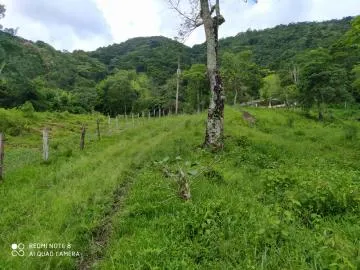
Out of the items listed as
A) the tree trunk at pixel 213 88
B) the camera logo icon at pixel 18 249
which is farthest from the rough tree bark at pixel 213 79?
the camera logo icon at pixel 18 249

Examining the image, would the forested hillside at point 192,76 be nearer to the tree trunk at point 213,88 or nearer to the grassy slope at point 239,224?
the tree trunk at point 213,88

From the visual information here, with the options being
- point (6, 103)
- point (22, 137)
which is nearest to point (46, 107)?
point (6, 103)

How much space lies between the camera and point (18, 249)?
632cm

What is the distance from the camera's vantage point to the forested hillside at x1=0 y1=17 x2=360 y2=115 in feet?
133

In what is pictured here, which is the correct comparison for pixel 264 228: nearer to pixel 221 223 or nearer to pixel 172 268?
pixel 221 223

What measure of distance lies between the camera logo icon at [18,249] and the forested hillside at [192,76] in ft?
44.7

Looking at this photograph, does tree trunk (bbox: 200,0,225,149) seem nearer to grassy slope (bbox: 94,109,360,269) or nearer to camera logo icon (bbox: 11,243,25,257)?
grassy slope (bbox: 94,109,360,269)

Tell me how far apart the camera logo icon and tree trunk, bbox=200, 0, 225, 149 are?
922 centimetres

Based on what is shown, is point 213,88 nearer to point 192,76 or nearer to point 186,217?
point 186,217

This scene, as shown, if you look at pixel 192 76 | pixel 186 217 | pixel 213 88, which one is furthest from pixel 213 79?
pixel 192 76

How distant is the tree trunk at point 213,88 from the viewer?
1490 centimetres

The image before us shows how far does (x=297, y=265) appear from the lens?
4953mm

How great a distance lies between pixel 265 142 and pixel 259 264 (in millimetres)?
11747

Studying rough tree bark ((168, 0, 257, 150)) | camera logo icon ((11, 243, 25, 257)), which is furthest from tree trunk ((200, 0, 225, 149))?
camera logo icon ((11, 243, 25, 257))
